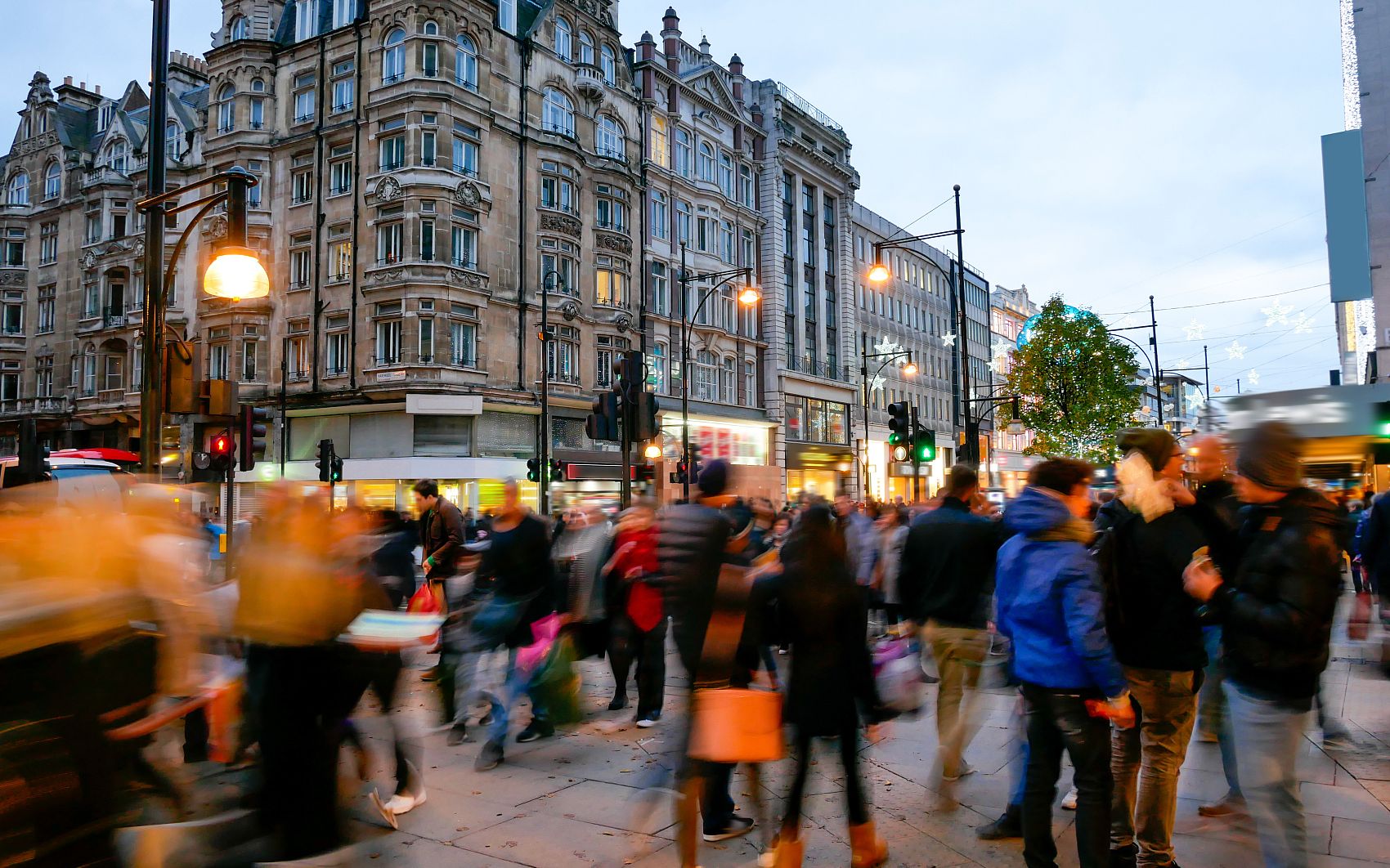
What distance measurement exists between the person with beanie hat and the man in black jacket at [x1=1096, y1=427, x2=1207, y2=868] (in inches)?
17.1

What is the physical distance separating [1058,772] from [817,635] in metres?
1.26

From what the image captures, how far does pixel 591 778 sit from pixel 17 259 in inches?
2156

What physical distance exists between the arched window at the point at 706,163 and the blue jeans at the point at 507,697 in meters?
39.5

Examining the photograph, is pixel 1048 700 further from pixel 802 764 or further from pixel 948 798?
pixel 948 798

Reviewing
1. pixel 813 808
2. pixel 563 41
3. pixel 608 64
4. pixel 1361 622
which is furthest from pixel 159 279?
pixel 608 64

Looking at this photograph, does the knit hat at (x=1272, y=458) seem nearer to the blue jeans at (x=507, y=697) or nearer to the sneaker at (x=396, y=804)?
the sneaker at (x=396, y=804)

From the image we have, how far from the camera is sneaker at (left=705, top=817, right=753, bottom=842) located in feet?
17.4

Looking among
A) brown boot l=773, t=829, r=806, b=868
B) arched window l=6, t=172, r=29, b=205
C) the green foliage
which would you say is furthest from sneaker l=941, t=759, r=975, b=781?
arched window l=6, t=172, r=29, b=205

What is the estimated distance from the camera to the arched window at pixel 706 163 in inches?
1746

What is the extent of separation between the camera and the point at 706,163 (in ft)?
147

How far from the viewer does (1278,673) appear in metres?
3.72

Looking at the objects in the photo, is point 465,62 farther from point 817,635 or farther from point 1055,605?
point 1055,605

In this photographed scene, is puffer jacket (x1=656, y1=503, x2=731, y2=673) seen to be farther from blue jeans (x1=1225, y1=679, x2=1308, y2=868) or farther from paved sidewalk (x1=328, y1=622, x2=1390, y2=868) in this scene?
blue jeans (x1=1225, y1=679, x2=1308, y2=868)

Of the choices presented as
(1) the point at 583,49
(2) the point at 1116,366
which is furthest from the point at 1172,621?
(2) the point at 1116,366
